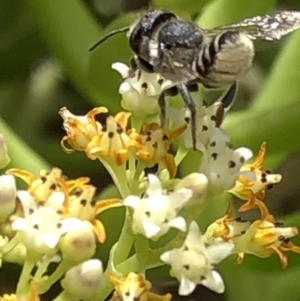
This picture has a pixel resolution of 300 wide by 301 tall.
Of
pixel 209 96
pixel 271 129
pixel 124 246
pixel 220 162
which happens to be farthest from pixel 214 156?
pixel 209 96

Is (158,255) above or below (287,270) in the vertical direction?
above

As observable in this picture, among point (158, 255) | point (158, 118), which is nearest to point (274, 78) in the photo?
point (158, 118)

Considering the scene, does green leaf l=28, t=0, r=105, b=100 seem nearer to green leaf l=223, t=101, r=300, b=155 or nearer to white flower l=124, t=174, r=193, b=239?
green leaf l=223, t=101, r=300, b=155

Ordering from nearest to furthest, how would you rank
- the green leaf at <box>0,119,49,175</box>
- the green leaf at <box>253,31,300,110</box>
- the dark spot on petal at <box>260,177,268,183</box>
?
the dark spot on petal at <box>260,177,268,183</box>
the green leaf at <box>0,119,49,175</box>
the green leaf at <box>253,31,300,110</box>

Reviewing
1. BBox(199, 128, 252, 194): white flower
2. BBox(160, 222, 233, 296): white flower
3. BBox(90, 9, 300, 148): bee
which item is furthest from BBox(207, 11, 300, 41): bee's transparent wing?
BBox(160, 222, 233, 296): white flower

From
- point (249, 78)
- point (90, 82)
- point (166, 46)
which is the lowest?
point (249, 78)

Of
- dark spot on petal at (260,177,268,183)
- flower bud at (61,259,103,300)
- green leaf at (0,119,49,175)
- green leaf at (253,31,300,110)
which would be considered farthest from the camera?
green leaf at (253,31,300,110)

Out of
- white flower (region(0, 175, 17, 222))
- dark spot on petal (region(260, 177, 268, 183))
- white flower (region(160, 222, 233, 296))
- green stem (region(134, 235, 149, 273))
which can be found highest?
white flower (region(0, 175, 17, 222))

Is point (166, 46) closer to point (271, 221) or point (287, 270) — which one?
point (271, 221)
